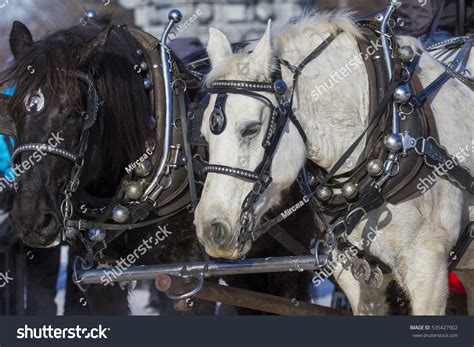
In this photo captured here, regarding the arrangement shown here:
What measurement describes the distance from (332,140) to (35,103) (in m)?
1.07

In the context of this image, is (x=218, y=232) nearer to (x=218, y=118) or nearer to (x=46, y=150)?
(x=218, y=118)

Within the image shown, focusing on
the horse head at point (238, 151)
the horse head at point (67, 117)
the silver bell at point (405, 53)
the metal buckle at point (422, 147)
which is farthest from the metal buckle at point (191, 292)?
the silver bell at point (405, 53)

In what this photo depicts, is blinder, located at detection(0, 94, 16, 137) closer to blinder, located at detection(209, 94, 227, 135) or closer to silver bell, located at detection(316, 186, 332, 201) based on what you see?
blinder, located at detection(209, 94, 227, 135)

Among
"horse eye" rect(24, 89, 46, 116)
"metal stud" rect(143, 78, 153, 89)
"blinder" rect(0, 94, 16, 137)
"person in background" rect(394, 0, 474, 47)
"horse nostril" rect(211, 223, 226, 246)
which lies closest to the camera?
"horse nostril" rect(211, 223, 226, 246)

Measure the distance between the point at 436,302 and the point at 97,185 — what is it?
1.40 meters

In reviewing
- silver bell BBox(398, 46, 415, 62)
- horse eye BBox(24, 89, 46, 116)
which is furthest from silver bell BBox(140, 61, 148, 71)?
silver bell BBox(398, 46, 415, 62)

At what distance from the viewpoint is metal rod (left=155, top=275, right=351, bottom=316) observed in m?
3.40

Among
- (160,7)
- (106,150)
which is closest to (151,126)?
(106,150)

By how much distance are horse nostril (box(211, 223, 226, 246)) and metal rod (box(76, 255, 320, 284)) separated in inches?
12.7

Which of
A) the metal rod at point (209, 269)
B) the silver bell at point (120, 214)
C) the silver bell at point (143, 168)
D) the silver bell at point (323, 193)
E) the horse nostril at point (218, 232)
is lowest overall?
the metal rod at point (209, 269)

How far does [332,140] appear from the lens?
3.58 m

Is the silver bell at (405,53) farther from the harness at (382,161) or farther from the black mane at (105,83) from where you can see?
the black mane at (105,83)

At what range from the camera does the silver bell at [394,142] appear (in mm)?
3512

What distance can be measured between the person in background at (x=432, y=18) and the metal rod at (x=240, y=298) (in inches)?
71.6
